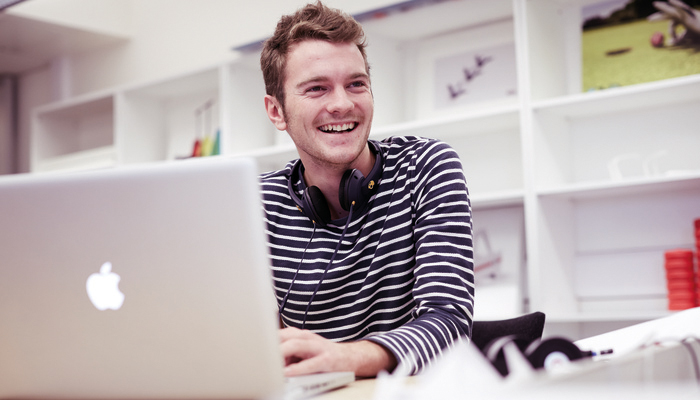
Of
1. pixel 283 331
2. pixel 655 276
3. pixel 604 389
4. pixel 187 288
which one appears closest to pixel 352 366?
pixel 283 331

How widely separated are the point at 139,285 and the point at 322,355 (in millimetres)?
273

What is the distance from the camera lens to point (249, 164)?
65 centimetres

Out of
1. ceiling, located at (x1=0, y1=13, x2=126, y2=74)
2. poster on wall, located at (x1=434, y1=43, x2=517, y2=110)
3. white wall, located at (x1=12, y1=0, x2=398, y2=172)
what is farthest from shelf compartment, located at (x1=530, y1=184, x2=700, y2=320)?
ceiling, located at (x1=0, y1=13, x2=126, y2=74)

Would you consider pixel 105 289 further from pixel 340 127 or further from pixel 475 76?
pixel 475 76

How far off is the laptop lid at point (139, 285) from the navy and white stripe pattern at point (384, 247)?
57cm

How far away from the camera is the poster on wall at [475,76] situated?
112 inches

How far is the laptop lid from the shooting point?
2.12 feet

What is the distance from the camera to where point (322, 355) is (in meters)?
0.86

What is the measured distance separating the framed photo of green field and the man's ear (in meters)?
1.52

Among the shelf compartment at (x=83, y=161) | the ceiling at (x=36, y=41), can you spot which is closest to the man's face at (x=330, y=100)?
the shelf compartment at (x=83, y=161)

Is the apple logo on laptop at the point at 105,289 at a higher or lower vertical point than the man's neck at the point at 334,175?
lower

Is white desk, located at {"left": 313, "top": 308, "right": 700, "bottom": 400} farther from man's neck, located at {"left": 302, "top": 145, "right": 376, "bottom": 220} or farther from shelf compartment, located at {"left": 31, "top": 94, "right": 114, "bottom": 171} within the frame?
shelf compartment, located at {"left": 31, "top": 94, "right": 114, "bottom": 171}

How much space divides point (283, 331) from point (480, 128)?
2080 millimetres

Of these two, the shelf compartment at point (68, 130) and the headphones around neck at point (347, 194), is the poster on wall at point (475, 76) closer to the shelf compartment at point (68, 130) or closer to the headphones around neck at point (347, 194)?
the headphones around neck at point (347, 194)
